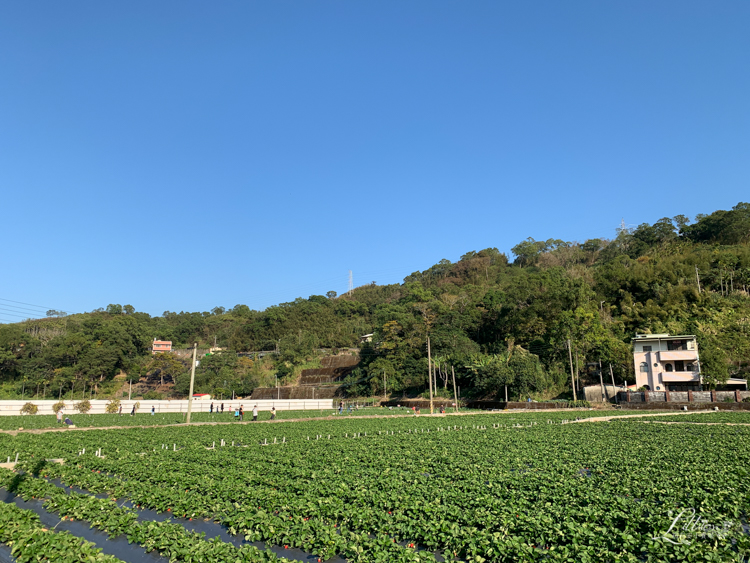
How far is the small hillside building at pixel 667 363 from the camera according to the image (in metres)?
52.2

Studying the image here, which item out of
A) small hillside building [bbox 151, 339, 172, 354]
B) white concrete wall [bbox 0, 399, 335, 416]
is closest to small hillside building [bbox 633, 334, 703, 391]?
white concrete wall [bbox 0, 399, 335, 416]

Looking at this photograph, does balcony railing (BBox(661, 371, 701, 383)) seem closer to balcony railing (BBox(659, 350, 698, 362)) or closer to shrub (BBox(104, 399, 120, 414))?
balcony railing (BBox(659, 350, 698, 362))

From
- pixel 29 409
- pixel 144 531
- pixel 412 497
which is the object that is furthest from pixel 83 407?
pixel 412 497

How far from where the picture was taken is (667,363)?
53188 millimetres

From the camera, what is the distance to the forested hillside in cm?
5856

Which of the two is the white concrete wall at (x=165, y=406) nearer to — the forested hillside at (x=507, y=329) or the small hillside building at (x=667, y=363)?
the forested hillside at (x=507, y=329)

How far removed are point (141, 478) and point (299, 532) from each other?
23.8 ft

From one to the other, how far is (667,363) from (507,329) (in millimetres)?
23296

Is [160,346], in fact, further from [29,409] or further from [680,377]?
[680,377]

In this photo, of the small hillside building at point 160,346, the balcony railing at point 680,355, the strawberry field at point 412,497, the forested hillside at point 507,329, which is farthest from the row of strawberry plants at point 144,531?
the small hillside building at point 160,346

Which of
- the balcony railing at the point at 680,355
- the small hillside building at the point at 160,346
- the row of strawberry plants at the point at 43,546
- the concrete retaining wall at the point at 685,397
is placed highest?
the small hillside building at the point at 160,346

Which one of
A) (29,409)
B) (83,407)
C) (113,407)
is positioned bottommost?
(113,407)

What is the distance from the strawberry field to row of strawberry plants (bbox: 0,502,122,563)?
0.29 meters

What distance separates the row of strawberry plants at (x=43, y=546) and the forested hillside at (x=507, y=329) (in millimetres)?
52572
